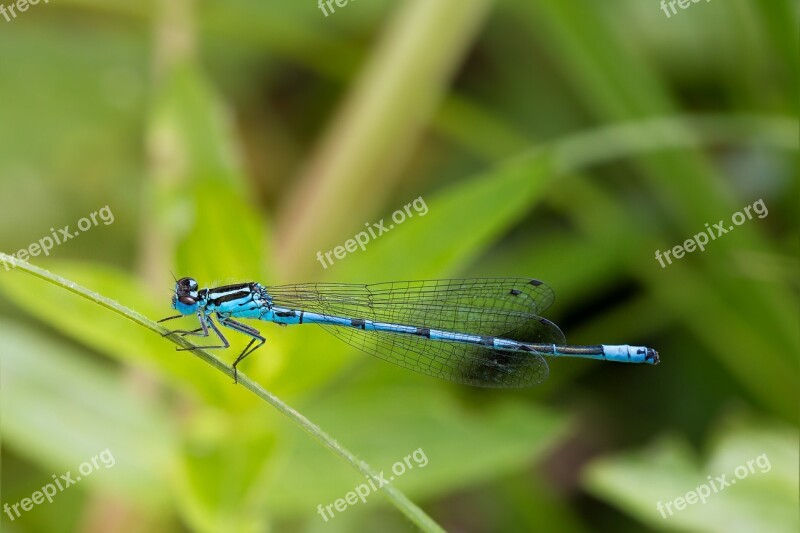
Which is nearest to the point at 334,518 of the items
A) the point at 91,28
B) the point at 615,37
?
the point at 615,37

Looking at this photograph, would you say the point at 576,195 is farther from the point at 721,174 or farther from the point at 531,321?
the point at 531,321
